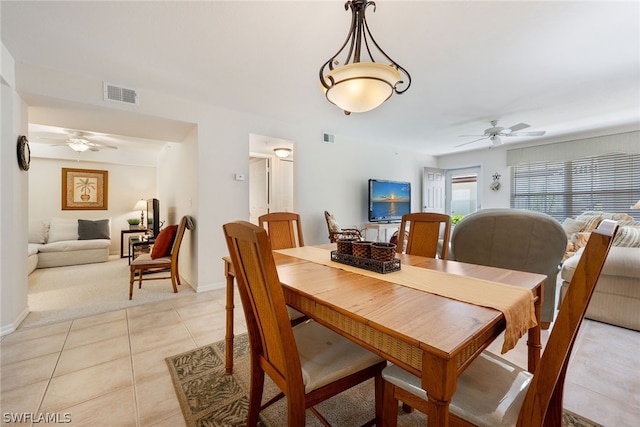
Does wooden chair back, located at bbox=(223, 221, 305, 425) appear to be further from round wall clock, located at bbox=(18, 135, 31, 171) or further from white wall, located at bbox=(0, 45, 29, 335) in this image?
round wall clock, located at bbox=(18, 135, 31, 171)

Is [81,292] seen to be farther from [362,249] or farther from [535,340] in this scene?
[535,340]

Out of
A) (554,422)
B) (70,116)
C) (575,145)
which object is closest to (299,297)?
(554,422)

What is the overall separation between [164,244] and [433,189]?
19.5 feet

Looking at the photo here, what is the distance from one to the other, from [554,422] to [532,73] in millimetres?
3046

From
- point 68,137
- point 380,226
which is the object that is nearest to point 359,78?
point 380,226

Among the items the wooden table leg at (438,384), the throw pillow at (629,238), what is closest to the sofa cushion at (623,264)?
the throw pillow at (629,238)

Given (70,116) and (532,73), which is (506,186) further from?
(70,116)

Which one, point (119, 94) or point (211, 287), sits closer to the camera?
point (119, 94)

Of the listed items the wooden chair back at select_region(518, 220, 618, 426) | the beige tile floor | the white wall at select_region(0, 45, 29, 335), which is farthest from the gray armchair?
the white wall at select_region(0, 45, 29, 335)

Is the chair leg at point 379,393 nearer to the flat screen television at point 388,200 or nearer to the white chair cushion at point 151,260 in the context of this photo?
the white chair cushion at point 151,260

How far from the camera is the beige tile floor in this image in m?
1.42

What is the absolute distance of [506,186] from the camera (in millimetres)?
5855

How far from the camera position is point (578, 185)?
5027mm

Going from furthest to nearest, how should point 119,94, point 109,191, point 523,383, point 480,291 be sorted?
point 109,191 → point 119,94 → point 480,291 → point 523,383
